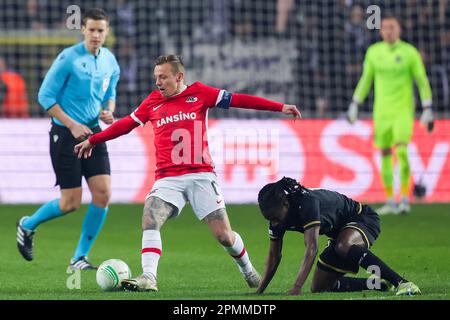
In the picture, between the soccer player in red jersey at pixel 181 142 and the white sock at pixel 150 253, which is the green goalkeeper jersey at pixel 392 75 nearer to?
the soccer player in red jersey at pixel 181 142

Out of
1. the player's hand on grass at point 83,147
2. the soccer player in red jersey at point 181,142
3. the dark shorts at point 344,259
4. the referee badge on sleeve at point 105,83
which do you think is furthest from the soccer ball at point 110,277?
the referee badge on sleeve at point 105,83

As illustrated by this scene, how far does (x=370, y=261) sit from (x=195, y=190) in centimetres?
136

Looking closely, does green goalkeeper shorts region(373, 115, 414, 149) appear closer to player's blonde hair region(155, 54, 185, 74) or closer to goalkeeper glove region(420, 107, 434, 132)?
goalkeeper glove region(420, 107, 434, 132)

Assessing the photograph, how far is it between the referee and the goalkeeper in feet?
18.2

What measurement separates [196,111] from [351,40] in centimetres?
1070

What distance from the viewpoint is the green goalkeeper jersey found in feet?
48.0

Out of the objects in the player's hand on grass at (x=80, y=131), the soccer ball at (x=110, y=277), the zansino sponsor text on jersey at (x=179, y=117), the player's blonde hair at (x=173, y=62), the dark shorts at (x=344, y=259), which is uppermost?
the player's blonde hair at (x=173, y=62)

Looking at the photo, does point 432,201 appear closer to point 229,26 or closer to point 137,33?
point 229,26

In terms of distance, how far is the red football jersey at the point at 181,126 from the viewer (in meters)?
7.95

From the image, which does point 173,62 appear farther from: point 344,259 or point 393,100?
point 393,100

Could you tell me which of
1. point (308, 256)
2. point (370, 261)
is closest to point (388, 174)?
point (370, 261)

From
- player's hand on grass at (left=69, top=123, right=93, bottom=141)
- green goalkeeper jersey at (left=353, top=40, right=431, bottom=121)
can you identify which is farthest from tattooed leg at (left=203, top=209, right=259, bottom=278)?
green goalkeeper jersey at (left=353, top=40, right=431, bottom=121)

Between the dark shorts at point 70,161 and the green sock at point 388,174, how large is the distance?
5754 millimetres

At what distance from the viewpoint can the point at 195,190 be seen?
7984 mm
